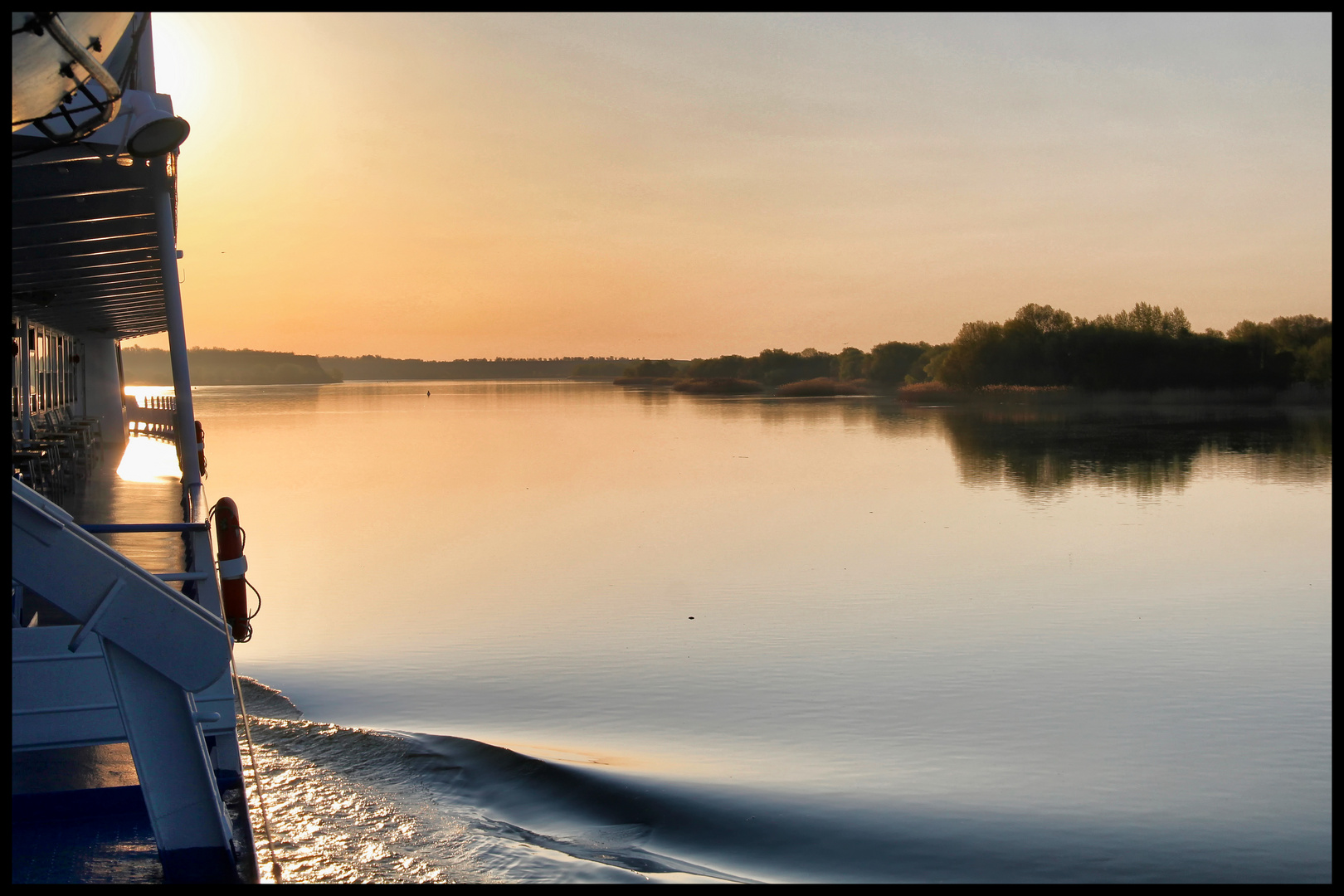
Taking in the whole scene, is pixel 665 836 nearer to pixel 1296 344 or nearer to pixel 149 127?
pixel 149 127

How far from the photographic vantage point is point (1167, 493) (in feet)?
75.8

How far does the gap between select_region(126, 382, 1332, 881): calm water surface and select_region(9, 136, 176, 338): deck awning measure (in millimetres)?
4201

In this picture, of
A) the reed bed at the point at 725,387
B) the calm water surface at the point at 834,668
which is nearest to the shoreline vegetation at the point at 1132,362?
the reed bed at the point at 725,387

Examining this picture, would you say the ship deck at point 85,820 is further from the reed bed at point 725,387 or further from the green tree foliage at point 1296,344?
the reed bed at point 725,387

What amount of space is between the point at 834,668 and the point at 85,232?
25.6ft

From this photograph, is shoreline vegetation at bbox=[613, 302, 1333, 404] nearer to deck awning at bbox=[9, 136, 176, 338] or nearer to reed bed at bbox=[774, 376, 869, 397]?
reed bed at bbox=[774, 376, 869, 397]

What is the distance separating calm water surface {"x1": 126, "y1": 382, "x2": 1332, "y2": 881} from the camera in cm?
659

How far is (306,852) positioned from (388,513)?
16093mm

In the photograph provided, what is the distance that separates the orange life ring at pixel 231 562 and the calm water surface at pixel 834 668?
1.35 meters

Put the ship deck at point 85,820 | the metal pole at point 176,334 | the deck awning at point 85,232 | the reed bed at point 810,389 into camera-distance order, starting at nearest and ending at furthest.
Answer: the ship deck at point 85,820 → the deck awning at point 85,232 → the metal pole at point 176,334 → the reed bed at point 810,389

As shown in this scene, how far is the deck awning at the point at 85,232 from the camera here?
293 inches

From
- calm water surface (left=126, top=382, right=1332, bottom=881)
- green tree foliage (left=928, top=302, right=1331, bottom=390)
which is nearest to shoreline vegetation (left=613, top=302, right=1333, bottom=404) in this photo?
green tree foliage (left=928, top=302, right=1331, bottom=390)
